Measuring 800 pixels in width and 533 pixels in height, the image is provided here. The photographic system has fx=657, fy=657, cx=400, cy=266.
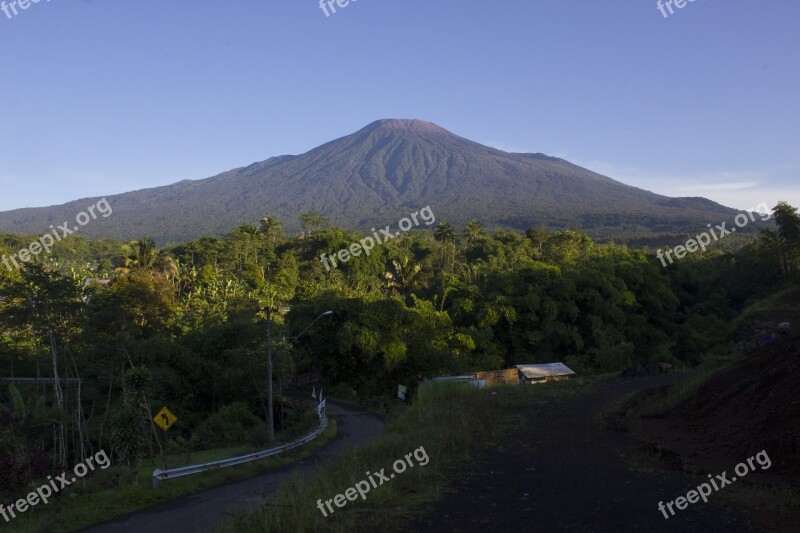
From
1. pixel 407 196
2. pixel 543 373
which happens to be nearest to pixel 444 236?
pixel 543 373

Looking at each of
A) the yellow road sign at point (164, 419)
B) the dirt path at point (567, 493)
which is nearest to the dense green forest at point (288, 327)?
the yellow road sign at point (164, 419)

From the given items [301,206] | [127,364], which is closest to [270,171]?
[301,206]

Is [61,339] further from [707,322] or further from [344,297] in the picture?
[707,322]

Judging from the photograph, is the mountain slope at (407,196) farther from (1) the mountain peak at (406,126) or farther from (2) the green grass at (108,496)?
(2) the green grass at (108,496)

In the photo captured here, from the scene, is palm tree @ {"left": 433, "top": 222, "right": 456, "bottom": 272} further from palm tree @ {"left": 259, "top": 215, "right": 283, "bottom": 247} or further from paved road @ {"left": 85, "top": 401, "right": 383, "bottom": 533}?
paved road @ {"left": 85, "top": 401, "right": 383, "bottom": 533}

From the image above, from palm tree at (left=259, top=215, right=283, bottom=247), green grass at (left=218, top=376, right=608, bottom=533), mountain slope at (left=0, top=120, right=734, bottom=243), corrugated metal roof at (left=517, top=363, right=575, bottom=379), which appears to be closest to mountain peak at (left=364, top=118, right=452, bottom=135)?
mountain slope at (left=0, top=120, right=734, bottom=243)

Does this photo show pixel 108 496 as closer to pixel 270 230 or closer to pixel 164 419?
pixel 164 419
